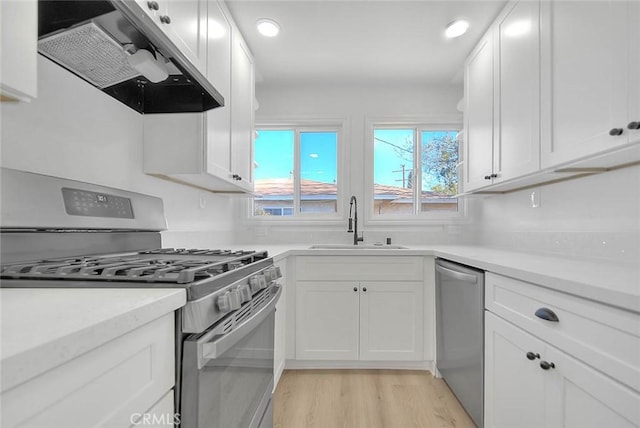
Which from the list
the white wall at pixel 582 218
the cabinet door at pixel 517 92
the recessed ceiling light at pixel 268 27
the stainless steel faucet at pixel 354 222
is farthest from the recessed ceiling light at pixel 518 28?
the stainless steel faucet at pixel 354 222

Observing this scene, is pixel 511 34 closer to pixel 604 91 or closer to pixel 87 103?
pixel 604 91

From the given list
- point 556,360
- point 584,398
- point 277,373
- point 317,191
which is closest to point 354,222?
point 317,191

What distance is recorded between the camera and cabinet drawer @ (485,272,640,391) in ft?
2.39

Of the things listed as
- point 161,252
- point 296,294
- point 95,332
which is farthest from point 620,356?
point 296,294

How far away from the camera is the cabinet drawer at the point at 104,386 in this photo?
0.39 m

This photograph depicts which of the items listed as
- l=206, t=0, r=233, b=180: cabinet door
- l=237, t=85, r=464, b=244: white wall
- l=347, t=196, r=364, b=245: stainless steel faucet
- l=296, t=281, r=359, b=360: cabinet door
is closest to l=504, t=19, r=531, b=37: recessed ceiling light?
l=237, t=85, r=464, b=244: white wall

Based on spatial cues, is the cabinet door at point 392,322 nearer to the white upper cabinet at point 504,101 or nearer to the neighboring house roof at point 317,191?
the white upper cabinet at point 504,101

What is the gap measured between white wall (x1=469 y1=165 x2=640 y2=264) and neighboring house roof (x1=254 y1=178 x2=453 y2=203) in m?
0.74

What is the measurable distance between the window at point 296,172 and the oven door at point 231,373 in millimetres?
1664

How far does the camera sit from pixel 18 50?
605 mm

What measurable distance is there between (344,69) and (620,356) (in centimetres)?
249

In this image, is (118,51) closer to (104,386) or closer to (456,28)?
(104,386)

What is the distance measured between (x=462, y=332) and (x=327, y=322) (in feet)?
2.90

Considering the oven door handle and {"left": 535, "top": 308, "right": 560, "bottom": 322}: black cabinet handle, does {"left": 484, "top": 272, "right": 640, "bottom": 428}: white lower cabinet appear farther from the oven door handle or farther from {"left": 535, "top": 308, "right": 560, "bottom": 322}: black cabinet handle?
the oven door handle
